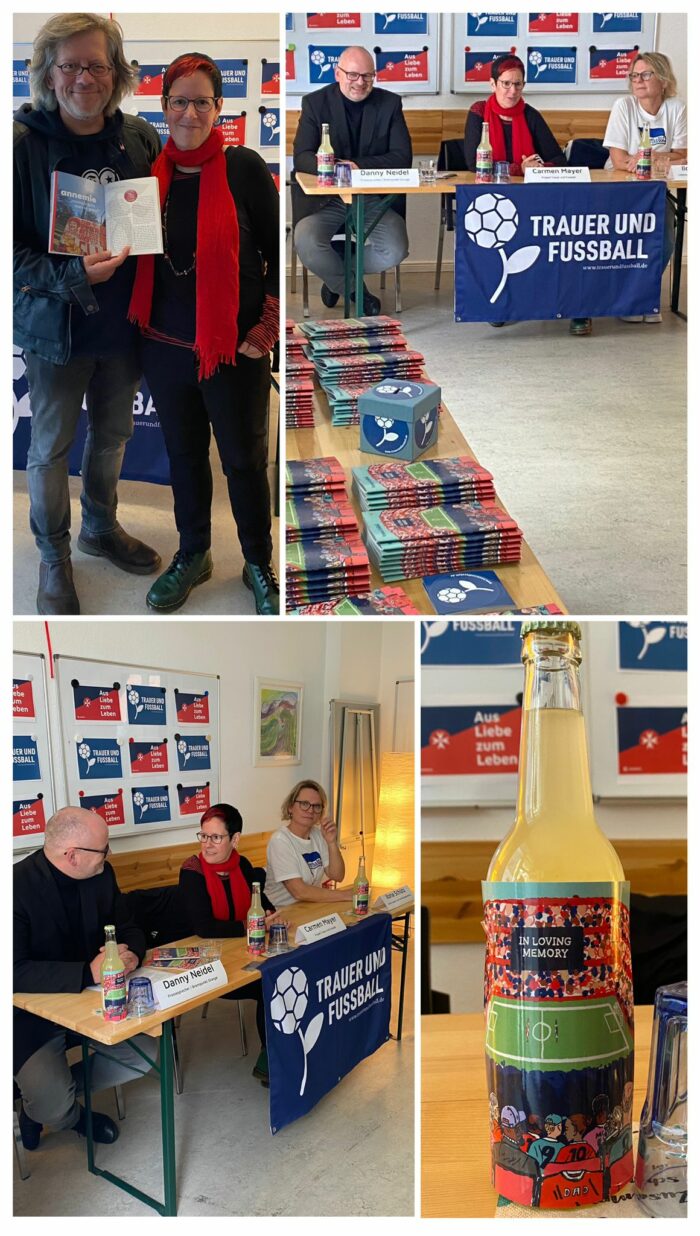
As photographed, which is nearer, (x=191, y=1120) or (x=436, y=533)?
(x=436, y=533)

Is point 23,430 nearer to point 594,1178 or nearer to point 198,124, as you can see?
point 198,124

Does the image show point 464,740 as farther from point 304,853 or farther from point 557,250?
point 557,250

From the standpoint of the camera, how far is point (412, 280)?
7434mm

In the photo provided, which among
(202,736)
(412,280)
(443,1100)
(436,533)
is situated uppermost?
(412,280)

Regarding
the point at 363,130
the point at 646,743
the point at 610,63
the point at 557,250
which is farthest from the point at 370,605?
the point at 610,63

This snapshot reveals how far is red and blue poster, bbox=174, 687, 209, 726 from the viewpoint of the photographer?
3.05m

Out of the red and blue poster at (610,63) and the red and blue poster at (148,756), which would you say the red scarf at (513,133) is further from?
the red and blue poster at (148,756)

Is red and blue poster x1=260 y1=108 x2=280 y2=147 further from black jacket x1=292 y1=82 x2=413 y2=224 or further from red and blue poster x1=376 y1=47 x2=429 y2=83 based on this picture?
red and blue poster x1=376 y1=47 x2=429 y2=83

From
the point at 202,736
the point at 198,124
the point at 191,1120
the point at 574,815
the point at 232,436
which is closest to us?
the point at 574,815

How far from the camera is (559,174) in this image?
5188 millimetres

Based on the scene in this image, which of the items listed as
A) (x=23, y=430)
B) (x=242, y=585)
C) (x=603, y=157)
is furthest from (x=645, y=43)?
(x=242, y=585)

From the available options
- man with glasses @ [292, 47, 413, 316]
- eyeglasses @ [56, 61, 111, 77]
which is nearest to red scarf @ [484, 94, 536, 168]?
man with glasses @ [292, 47, 413, 316]

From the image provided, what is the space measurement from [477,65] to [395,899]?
6.55 m

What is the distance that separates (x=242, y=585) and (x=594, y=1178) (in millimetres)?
1774
